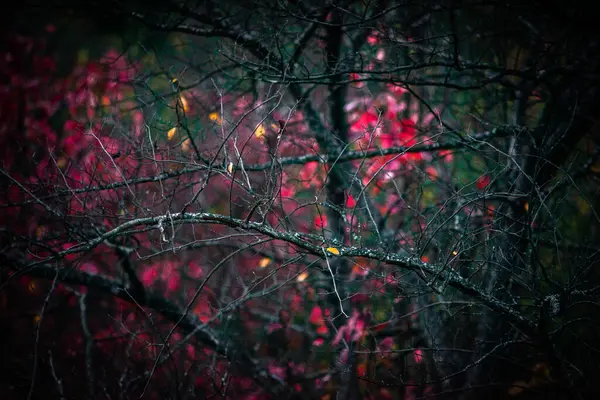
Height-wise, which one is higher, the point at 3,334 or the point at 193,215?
the point at 3,334

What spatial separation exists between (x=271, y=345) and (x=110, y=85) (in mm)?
4491

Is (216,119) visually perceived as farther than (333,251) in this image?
Yes

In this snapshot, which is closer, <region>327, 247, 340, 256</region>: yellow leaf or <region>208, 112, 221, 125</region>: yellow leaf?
<region>327, 247, 340, 256</region>: yellow leaf

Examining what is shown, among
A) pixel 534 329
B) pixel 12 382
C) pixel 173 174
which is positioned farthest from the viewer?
pixel 12 382

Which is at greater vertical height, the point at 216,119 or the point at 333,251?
the point at 216,119

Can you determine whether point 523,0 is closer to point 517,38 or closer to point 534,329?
point 517,38

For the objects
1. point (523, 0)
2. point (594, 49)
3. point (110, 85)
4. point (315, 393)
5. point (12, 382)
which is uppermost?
point (110, 85)

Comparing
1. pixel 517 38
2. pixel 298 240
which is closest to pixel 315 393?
pixel 298 240

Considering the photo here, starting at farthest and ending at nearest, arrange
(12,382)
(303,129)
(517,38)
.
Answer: (303,129), (12,382), (517,38)

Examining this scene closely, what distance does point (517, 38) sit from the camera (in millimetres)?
5160

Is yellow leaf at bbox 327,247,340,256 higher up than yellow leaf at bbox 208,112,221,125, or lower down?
lower down

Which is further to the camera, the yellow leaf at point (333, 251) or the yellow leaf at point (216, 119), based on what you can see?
the yellow leaf at point (216, 119)

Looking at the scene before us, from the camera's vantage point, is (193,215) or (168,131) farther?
(168,131)

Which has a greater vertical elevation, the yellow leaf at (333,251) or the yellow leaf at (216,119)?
the yellow leaf at (216,119)
